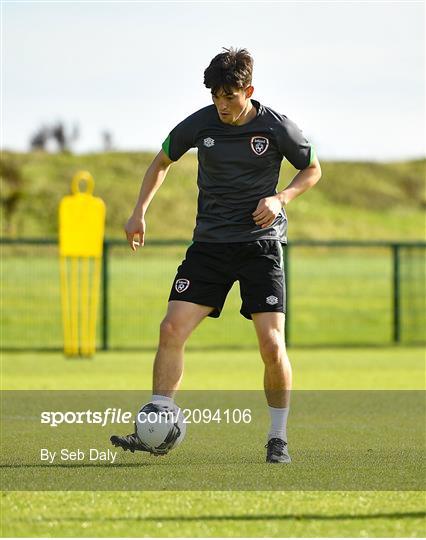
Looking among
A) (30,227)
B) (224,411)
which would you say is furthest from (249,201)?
(30,227)

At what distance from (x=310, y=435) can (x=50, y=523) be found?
3.80m

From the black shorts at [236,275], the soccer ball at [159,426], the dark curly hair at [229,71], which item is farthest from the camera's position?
the black shorts at [236,275]

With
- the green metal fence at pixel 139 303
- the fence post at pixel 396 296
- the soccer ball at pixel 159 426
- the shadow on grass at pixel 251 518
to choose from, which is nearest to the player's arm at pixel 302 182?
the soccer ball at pixel 159 426

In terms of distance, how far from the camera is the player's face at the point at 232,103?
759 cm

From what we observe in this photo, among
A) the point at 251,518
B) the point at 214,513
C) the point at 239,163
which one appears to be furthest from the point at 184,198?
the point at 251,518

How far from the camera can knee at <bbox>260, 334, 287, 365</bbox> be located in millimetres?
7777

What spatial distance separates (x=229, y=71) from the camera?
7.52 m

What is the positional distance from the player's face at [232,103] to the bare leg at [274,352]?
1.14 meters

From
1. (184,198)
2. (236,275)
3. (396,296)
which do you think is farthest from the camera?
(184,198)

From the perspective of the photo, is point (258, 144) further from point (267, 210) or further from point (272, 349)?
point (272, 349)

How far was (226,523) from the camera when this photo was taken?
565 centimetres

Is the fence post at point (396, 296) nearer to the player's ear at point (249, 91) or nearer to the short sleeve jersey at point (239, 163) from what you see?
the short sleeve jersey at point (239, 163)

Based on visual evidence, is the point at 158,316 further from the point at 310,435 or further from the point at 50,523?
the point at 50,523

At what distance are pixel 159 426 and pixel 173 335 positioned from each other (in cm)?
52
